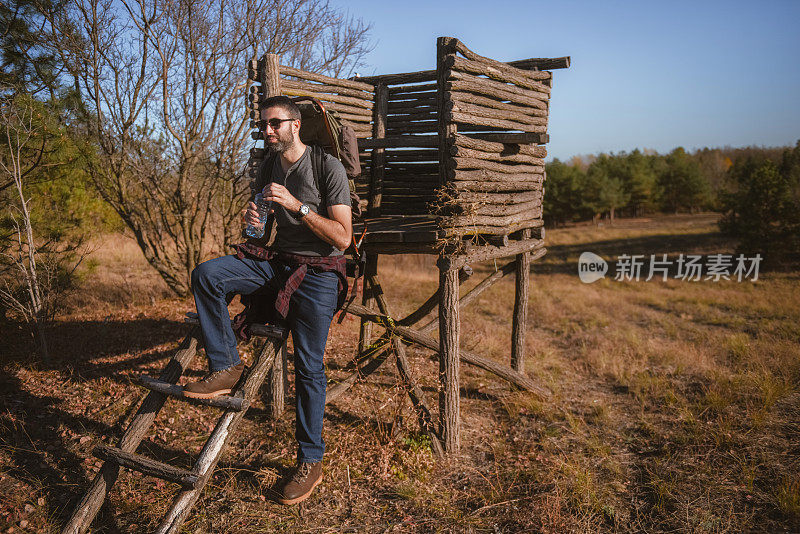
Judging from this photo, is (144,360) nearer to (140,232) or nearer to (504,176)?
(140,232)

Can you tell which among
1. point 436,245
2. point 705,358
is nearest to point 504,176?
point 436,245

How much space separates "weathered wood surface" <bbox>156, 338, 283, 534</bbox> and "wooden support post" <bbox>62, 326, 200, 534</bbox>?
57cm

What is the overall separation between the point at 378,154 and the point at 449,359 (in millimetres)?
3834

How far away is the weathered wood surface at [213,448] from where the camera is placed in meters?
3.55

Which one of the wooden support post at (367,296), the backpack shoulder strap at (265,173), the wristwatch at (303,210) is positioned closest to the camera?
the wristwatch at (303,210)

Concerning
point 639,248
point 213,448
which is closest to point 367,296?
point 213,448

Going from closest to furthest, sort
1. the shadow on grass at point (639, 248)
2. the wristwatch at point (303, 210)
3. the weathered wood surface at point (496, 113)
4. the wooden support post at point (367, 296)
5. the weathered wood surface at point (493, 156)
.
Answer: the wristwatch at point (303, 210) < the weathered wood surface at point (493, 156) < the weathered wood surface at point (496, 113) < the wooden support post at point (367, 296) < the shadow on grass at point (639, 248)

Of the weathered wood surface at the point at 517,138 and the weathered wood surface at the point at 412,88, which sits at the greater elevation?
the weathered wood surface at the point at 412,88

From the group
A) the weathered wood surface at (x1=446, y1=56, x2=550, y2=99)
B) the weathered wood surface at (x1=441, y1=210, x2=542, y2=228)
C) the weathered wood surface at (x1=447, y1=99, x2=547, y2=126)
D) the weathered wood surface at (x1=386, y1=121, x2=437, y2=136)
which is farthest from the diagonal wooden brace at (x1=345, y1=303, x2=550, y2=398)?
the weathered wood surface at (x1=386, y1=121, x2=437, y2=136)

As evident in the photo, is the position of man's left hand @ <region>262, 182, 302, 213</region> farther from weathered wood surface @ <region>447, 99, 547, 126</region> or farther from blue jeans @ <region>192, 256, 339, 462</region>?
weathered wood surface @ <region>447, 99, 547, 126</region>

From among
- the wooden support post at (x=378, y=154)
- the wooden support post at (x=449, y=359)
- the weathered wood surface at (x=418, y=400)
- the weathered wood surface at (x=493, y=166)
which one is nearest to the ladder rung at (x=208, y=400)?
the weathered wood surface at (x=418, y=400)

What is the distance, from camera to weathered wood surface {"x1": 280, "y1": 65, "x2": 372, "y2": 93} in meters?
6.56

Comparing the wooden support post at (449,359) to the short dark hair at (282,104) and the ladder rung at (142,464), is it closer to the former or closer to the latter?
the short dark hair at (282,104)

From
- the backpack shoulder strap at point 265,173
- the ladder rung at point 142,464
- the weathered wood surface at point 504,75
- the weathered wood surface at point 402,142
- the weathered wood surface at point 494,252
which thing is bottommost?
the ladder rung at point 142,464
